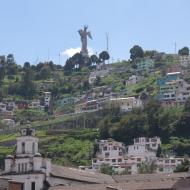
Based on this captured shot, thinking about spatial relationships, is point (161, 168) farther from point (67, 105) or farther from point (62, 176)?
point (67, 105)

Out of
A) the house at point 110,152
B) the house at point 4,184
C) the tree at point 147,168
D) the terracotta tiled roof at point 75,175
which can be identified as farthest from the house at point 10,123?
the house at point 4,184

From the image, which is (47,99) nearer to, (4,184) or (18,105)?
(18,105)

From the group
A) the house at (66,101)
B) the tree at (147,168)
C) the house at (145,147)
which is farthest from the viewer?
the house at (66,101)

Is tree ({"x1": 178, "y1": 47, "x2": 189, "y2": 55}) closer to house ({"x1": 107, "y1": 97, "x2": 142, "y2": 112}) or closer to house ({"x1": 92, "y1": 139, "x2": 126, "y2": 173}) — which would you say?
house ({"x1": 107, "y1": 97, "x2": 142, "y2": 112})

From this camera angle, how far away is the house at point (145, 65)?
18762cm

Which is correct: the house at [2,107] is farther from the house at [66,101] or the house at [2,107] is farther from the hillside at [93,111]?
the house at [66,101]

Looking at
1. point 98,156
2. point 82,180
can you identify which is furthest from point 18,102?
point 82,180

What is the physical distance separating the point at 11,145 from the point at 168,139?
2432cm

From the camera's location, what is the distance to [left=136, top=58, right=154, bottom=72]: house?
188 m

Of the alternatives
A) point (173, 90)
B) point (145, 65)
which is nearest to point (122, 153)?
point (173, 90)

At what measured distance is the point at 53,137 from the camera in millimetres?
132375

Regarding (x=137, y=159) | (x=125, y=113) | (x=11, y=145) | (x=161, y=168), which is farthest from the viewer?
(x=125, y=113)

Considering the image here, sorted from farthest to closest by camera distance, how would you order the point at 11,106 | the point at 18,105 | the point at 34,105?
the point at 18,105 < the point at 34,105 < the point at 11,106

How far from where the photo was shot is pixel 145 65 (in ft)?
619
